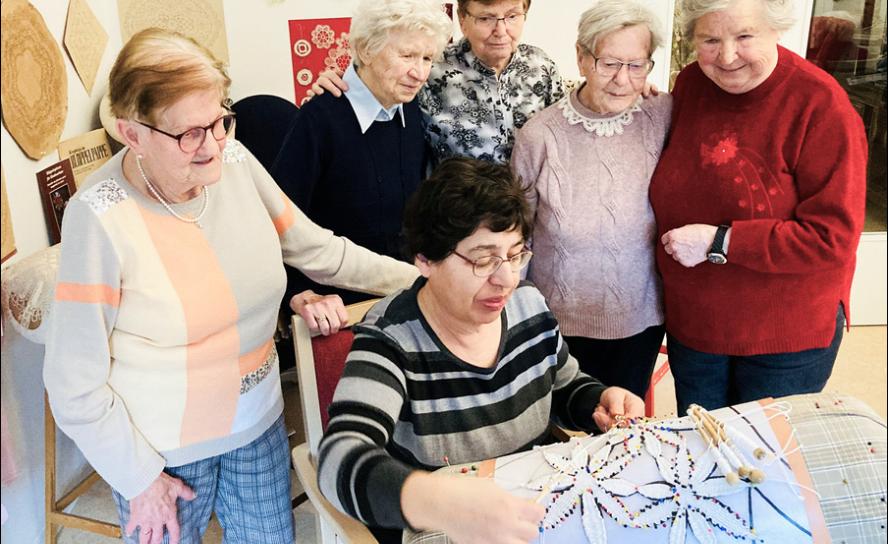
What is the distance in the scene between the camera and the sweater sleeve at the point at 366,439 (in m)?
0.95

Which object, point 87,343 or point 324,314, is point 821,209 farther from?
point 87,343

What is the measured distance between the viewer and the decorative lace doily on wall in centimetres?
154

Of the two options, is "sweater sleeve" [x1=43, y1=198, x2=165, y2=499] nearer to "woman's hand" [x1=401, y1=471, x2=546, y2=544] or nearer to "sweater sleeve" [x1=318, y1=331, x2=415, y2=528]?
"sweater sleeve" [x1=318, y1=331, x2=415, y2=528]

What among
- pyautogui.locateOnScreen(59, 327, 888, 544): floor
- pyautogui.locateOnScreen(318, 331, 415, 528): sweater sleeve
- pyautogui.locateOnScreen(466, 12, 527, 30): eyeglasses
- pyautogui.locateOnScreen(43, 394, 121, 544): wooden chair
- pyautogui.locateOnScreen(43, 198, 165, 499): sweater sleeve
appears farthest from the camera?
pyautogui.locateOnScreen(43, 394, 121, 544): wooden chair

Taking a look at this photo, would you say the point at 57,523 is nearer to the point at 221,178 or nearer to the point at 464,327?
the point at 221,178

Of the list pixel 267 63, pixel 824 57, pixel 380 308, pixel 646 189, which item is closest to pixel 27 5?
pixel 267 63

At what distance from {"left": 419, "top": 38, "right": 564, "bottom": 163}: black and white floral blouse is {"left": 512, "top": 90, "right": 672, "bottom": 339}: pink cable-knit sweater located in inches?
4.3

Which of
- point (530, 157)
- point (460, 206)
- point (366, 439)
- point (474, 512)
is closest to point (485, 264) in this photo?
point (460, 206)

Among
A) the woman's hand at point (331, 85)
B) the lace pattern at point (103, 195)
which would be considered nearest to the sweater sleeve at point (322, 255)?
the lace pattern at point (103, 195)

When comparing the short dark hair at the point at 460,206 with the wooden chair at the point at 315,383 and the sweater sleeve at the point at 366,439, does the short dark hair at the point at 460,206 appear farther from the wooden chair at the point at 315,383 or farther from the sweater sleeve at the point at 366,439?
the wooden chair at the point at 315,383

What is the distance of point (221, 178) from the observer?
4.19 feet

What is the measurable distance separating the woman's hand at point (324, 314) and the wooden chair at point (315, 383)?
0.05 feet

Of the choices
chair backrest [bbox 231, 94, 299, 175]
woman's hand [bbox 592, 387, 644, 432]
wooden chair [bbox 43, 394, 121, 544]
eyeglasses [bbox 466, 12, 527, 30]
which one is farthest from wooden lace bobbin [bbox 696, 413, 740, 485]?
chair backrest [bbox 231, 94, 299, 175]

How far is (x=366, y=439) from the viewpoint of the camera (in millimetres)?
1043
